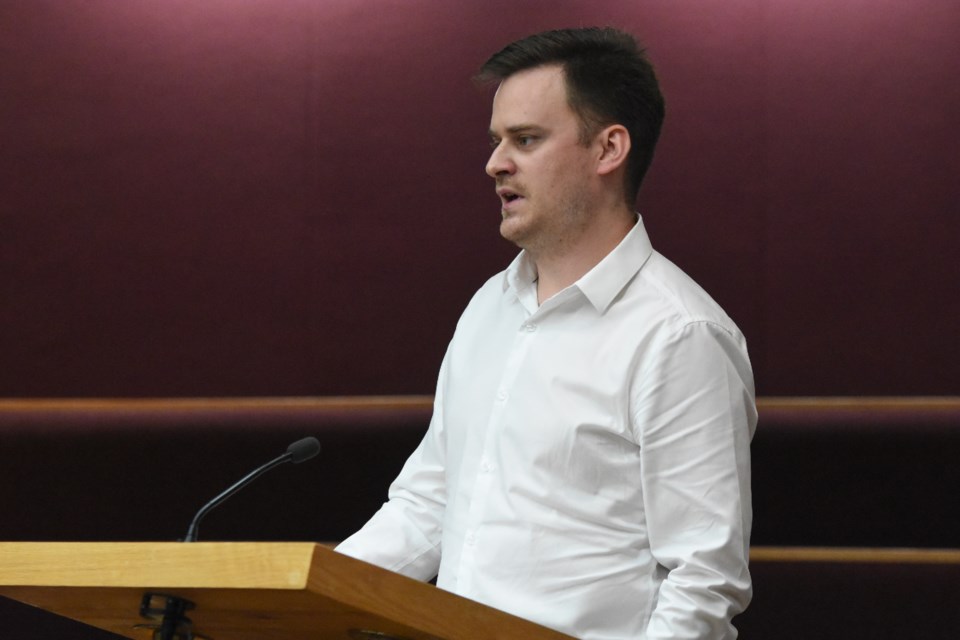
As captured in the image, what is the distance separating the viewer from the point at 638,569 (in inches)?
68.8

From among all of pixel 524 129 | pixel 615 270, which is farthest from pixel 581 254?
pixel 524 129

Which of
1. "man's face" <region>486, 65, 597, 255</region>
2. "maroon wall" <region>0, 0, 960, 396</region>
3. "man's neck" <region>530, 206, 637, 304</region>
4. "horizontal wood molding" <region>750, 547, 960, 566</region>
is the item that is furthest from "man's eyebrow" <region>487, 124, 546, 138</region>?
"horizontal wood molding" <region>750, 547, 960, 566</region>

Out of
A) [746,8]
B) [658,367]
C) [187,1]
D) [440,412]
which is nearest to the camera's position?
[658,367]

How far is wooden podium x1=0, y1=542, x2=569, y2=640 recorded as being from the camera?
1212mm

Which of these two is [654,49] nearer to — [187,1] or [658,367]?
[187,1]

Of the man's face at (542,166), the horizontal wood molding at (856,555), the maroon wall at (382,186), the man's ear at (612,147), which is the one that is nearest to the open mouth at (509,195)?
the man's face at (542,166)

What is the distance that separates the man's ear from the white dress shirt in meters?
0.10

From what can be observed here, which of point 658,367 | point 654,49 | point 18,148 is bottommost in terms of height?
point 658,367

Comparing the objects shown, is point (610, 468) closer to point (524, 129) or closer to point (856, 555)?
point (524, 129)

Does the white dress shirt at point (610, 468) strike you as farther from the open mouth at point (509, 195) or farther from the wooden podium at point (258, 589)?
the wooden podium at point (258, 589)

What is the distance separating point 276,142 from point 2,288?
2.52 ft

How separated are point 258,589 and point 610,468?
0.66 m

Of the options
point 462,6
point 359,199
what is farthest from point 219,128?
point 462,6

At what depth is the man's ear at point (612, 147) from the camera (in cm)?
197
